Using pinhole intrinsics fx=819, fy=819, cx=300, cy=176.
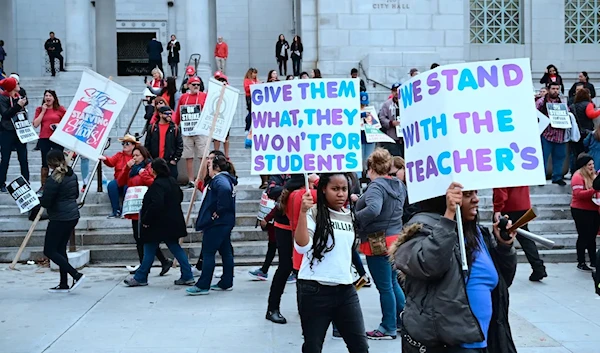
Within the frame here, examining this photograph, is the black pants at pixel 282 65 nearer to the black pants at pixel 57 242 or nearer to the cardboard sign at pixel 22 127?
the cardboard sign at pixel 22 127

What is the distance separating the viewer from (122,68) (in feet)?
113

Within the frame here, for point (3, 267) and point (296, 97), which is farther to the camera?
point (3, 267)

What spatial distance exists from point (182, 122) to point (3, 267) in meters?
3.98

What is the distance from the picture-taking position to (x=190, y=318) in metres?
8.48

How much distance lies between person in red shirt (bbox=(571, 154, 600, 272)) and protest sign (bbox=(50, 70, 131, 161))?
6338mm

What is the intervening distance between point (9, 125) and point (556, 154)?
30.8ft

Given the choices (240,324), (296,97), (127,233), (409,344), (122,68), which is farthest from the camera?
(122,68)

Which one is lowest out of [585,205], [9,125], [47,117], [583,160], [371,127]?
[585,205]

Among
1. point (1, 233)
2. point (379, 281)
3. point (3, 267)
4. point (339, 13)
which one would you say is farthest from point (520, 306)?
point (339, 13)

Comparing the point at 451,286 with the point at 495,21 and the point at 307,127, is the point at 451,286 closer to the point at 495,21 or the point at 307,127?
the point at 307,127

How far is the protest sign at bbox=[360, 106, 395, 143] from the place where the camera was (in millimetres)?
14330

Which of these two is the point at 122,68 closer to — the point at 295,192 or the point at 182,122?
the point at 182,122

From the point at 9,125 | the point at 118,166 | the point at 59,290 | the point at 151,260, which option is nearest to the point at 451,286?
the point at 151,260

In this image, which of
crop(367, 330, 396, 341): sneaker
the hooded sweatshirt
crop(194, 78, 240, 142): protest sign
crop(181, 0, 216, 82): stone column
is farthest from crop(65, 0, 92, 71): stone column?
crop(367, 330, 396, 341): sneaker
